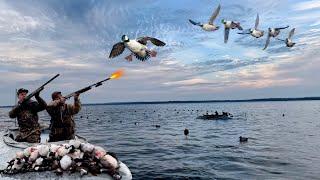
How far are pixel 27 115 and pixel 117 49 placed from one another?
5.32 metres

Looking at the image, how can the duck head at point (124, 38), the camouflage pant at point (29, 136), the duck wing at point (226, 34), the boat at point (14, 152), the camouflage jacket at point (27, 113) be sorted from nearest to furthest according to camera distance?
1. the boat at point (14, 152)
2. the duck head at point (124, 38)
3. the camouflage jacket at point (27, 113)
4. the camouflage pant at point (29, 136)
5. the duck wing at point (226, 34)

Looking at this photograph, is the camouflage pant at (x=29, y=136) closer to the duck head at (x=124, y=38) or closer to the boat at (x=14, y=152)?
the boat at (x=14, y=152)

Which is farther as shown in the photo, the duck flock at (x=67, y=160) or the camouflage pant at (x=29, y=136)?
the camouflage pant at (x=29, y=136)

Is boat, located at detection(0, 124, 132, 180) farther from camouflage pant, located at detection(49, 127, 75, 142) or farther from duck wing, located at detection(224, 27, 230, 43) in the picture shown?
duck wing, located at detection(224, 27, 230, 43)

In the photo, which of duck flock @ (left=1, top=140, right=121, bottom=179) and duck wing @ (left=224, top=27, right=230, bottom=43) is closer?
duck flock @ (left=1, top=140, right=121, bottom=179)

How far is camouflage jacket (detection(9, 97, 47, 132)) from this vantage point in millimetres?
17109

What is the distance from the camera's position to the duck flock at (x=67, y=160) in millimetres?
13164

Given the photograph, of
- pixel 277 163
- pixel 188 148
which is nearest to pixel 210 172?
pixel 277 163

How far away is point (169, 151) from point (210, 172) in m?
14.1

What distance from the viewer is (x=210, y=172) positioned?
1228 inches

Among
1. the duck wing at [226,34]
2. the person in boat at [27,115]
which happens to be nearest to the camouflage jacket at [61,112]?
the person in boat at [27,115]

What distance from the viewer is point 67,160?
13.1 m

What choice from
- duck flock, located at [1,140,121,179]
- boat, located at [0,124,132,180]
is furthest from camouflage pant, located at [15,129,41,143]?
duck flock, located at [1,140,121,179]

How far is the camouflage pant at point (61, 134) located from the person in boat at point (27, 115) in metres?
1.06
